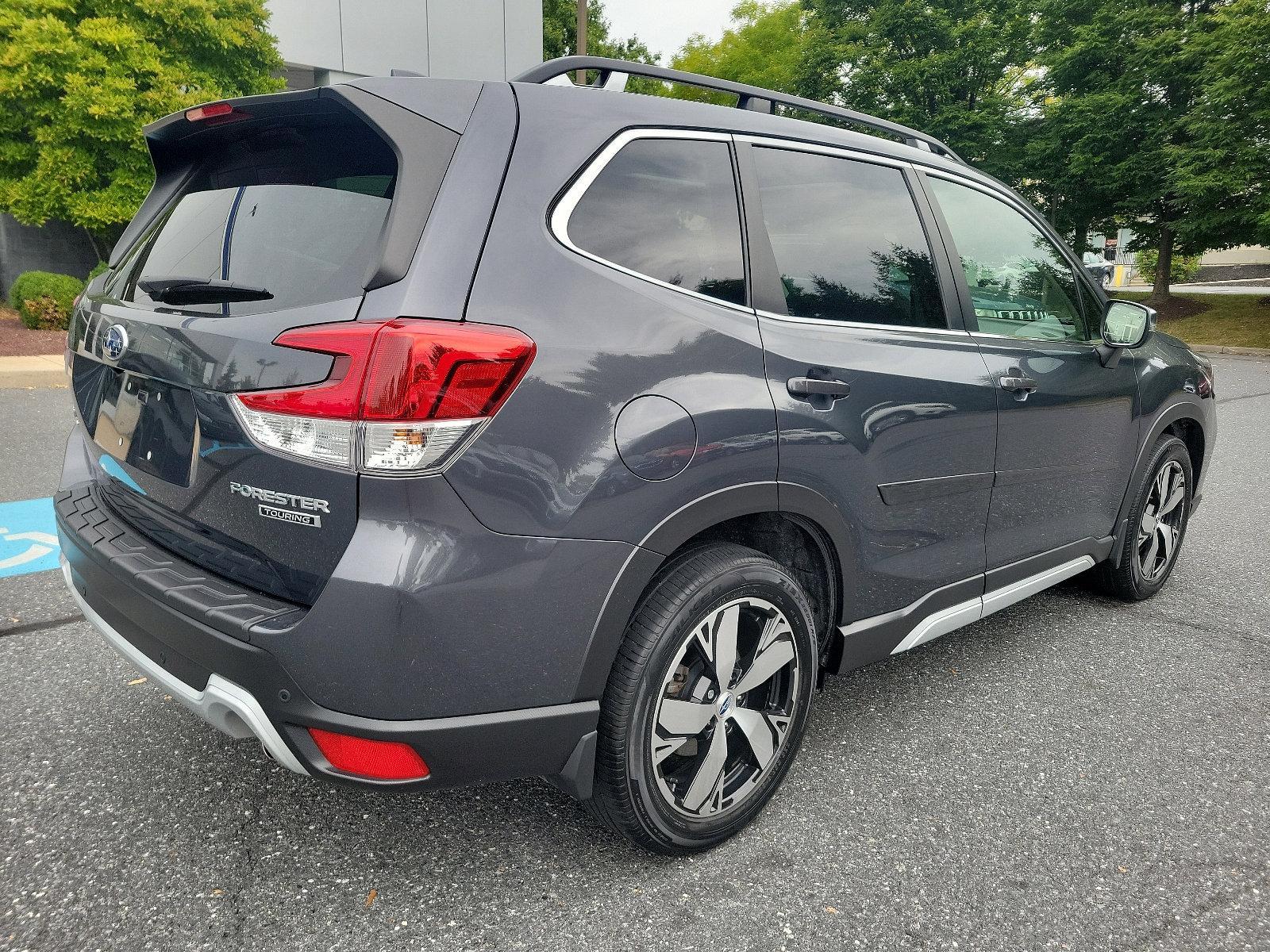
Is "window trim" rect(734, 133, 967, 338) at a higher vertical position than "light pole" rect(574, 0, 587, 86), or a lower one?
lower

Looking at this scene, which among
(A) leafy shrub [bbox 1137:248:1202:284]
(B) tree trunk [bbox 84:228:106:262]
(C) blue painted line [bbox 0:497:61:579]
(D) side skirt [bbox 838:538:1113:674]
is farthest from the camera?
(A) leafy shrub [bbox 1137:248:1202:284]

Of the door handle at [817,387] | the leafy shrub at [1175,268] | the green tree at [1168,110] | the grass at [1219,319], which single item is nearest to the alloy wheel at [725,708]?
the door handle at [817,387]

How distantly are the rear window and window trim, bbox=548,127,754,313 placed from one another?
359 mm

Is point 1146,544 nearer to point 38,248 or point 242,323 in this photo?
point 242,323

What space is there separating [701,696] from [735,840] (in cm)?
48

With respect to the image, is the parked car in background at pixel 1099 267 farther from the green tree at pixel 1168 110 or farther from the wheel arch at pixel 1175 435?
the wheel arch at pixel 1175 435

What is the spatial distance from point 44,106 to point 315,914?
1580 cm

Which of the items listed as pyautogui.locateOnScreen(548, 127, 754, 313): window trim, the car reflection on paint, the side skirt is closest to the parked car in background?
the side skirt

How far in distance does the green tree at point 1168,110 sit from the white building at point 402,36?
54.4 feet

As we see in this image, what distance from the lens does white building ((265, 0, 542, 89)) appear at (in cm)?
1897

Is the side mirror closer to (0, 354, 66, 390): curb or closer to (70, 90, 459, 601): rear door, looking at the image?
(70, 90, 459, 601): rear door

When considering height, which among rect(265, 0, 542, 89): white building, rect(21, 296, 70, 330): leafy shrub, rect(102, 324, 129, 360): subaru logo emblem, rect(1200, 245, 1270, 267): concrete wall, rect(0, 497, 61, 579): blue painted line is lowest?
rect(0, 497, 61, 579): blue painted line

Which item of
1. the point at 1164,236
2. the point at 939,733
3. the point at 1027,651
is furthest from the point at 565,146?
the point at 1164,236

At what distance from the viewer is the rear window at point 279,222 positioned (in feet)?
6.31
